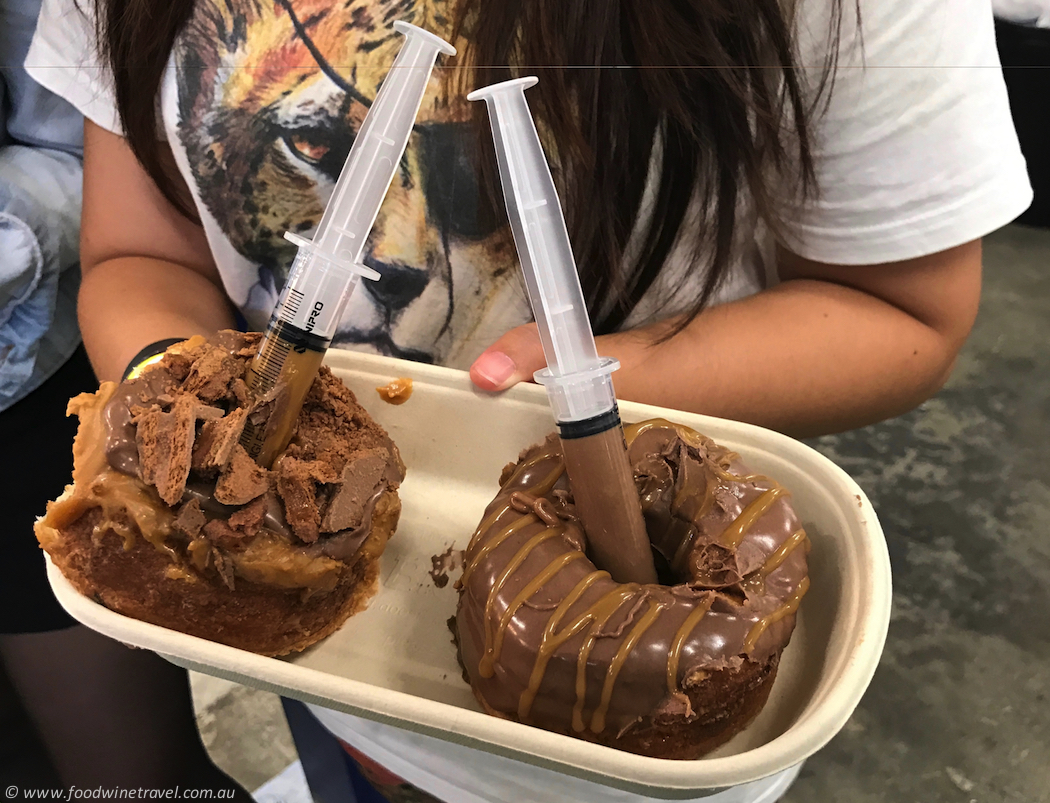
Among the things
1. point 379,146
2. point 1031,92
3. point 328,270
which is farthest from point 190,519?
point 1031,92

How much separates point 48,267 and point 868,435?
1.29 m

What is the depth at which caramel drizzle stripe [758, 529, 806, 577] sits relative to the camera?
0.62 meters

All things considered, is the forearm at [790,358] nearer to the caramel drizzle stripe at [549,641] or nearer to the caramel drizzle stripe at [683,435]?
the caramel drizzle stripe at [683,435]

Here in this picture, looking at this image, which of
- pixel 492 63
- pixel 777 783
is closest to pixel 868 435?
pixel 777 783

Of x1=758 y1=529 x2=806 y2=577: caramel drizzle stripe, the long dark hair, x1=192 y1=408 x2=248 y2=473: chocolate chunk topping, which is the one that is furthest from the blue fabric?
x1=758 y1=529 x2=806 y2=577: caramel drizzle stripe

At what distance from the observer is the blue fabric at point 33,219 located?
94 centimetres

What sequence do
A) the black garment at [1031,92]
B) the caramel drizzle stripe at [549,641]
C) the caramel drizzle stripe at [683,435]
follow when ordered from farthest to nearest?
1. the caramel drizzle stripe at [683,435]
2. the caramel drizzle stripe at [549,641]
3. the black garment at [1031,92]

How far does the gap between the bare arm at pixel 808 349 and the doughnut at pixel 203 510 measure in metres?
0.29

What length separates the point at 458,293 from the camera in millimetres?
991

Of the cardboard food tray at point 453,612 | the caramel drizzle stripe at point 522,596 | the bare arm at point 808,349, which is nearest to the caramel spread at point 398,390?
the cardboard food tray at point 453,612

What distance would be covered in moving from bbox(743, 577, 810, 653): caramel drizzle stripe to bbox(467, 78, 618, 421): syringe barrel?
215 millimetres

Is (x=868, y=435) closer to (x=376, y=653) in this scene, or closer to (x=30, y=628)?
(x=376, y=653)

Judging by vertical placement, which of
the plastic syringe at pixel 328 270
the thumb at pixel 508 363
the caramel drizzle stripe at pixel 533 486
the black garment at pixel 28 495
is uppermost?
the plastic syringe at pixel 328 270

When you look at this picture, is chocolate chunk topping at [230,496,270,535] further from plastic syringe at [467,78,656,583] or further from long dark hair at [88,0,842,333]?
long dark hair at [88,0,842,333]
